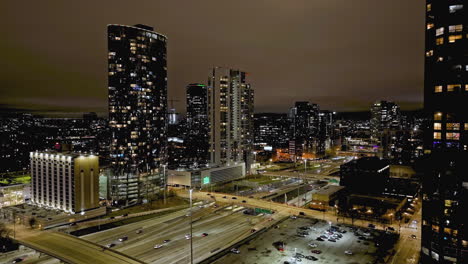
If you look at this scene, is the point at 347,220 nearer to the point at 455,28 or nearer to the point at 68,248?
the point at 455,28

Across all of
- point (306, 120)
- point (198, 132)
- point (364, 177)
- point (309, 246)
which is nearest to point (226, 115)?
point (364, 177)

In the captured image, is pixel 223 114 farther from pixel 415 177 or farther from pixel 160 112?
pixel 415 177

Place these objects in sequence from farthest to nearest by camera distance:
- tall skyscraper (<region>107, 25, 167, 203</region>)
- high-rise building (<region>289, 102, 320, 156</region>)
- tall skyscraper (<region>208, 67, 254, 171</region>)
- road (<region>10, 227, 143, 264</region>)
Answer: high-rise building (<region>289, 102, 320, 156</region>), tall skyscraper (<region>208, 67, 254, 171</region>), tall skyscraper (<region>107, 25, 167, 203</region>), road (<region>10, 227, 143, 264</region>)

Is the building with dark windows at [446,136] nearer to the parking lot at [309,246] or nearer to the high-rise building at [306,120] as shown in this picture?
the parking lot at [309,246]

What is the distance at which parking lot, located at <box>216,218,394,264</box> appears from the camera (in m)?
34.3

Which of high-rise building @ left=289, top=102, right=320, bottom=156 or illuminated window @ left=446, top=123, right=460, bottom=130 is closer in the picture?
illuminated window @ left=446, top=123, right=460, bottom=130

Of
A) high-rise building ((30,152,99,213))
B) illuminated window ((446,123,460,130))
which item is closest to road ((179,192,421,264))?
illuminated window ((446,123,460,130))

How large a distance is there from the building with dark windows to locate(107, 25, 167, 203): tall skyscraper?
5341 cm

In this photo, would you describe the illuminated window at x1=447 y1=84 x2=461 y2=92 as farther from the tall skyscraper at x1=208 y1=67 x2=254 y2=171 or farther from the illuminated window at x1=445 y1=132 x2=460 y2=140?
the tall skyscraper at x1=208 y1=67 x2=254 y2=171

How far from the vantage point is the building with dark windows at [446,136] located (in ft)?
96.9

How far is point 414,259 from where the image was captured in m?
34.8

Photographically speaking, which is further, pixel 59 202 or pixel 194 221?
pixel 59 202

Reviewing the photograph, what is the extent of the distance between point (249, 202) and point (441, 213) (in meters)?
36.7

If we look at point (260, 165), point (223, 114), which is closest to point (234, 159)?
point (223, 114)
